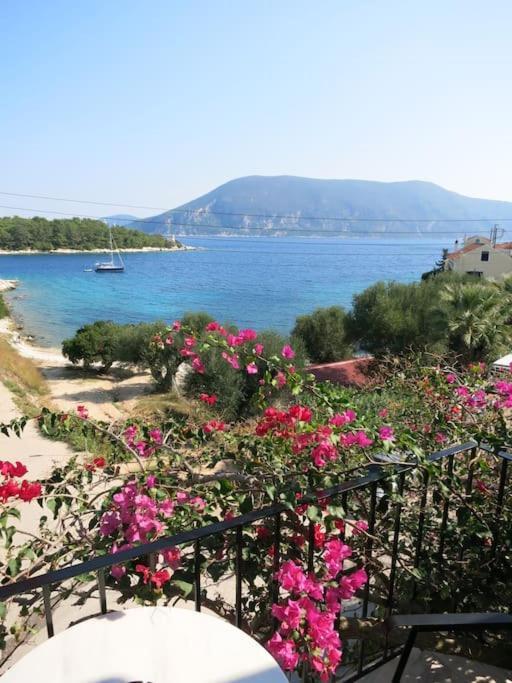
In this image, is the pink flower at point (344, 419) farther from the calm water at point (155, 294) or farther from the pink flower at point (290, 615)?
the calm water at point (155, 294)

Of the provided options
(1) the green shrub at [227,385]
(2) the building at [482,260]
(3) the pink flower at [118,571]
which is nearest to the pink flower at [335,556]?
(3) the pink flower at [118,571]

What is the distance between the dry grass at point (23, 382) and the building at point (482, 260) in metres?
30.9

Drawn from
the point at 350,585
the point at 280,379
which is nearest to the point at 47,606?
the point at 350,585

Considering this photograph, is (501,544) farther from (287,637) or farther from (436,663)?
(287,637)

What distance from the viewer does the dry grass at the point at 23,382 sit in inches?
516

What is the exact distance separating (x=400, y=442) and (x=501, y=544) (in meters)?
0.81

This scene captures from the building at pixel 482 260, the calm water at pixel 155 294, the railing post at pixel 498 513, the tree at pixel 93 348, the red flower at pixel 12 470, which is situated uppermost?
the red flower at pixel 12 470

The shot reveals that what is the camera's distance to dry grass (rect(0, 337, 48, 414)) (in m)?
13.1

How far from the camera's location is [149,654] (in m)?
1.17

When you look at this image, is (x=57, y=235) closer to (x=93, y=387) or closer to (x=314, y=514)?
(x=93, y=387)

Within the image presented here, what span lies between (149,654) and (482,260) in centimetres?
4095

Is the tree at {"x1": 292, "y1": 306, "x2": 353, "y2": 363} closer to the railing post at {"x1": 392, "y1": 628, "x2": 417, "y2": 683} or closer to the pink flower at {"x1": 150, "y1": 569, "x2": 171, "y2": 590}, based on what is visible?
the pink flower at {"x1": 150, "y1": 569, "x2": 171, "y2": 590}

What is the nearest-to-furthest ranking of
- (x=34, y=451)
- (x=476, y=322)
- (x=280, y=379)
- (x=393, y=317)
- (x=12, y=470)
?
(x=12, y=470), (x=280, y=379), (x=34, y=451), (x=476, y=322), (x=393, y=317)

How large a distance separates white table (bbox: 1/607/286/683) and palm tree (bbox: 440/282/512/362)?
15.1 meters
